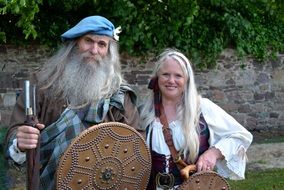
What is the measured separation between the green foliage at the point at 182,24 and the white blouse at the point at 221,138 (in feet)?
Result: 15.1

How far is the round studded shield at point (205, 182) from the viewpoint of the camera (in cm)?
288


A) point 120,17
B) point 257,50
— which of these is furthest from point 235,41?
point 120,17

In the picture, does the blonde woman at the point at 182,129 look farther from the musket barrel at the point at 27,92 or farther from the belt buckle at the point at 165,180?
the musket barrel at the point at 27,92

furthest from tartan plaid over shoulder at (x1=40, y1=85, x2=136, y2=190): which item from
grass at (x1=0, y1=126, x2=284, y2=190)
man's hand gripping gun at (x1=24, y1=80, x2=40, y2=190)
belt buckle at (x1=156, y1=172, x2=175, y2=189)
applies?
grass at (x1=0, y1=126, x2=284, y2=190)

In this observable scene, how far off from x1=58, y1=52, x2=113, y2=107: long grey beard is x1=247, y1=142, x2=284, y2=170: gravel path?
4481mm

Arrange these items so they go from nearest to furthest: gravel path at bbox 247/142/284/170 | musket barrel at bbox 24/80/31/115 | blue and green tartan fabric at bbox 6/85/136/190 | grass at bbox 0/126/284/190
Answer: musket barrel at bbox 24/80/31/115 < blue and green tartan fabric at bbox 6/85/136/190 < grass at bbox 0/126/284/190 < gravel path at bbox 247/142/284/170

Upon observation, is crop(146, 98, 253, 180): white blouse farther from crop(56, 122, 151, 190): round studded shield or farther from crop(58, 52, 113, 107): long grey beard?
crop(58, 52, 113, 107): long grey beard

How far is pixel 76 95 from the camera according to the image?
296cm

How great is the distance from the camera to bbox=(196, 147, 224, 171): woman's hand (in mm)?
2994

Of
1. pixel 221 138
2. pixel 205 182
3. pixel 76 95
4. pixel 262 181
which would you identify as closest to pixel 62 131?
pixel 76 95

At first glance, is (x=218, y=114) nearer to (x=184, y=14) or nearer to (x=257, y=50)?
(x=184, y=14)

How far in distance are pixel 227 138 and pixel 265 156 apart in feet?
15.7

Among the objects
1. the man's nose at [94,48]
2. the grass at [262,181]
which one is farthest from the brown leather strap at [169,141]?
the grass at [262,181]

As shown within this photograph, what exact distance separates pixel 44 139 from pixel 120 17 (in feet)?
17.9
